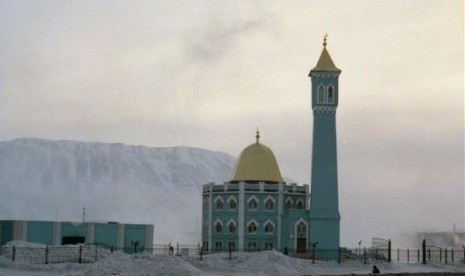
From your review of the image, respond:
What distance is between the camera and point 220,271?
49.6m

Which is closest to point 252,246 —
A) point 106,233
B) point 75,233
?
point 106,233

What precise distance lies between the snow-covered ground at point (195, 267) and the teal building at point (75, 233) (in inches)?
621

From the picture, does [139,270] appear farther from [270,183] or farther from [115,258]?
[270,183]

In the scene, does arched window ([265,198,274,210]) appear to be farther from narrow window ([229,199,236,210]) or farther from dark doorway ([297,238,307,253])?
dark doorway ([297,238,307,253])

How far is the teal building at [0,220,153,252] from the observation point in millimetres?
68500

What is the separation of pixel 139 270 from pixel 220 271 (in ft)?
28.4

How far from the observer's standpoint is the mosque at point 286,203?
70.9 m

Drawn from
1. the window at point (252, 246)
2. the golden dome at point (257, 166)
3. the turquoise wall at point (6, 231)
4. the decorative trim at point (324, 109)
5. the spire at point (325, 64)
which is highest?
the spire at point (325, 64)

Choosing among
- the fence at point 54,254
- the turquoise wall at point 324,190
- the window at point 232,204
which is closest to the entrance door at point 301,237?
the turquoise wall at point 324,190

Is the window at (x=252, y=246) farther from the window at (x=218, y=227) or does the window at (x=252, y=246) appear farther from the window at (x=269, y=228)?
the window at (x=218, y=227)

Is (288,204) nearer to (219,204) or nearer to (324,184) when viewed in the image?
(324,184)

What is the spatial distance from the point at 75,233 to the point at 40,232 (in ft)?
10.5

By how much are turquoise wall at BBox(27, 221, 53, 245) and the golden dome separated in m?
19.3

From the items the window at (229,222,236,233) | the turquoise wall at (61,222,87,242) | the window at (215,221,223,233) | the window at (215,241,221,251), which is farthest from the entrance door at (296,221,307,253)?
the turquoise wall at (61,222,87,242)
